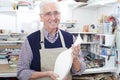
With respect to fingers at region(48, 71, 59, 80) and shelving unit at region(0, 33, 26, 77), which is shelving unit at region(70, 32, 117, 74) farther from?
fingers at region(48, 71, 59, 80)

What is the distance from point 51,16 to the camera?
1682 millimetres

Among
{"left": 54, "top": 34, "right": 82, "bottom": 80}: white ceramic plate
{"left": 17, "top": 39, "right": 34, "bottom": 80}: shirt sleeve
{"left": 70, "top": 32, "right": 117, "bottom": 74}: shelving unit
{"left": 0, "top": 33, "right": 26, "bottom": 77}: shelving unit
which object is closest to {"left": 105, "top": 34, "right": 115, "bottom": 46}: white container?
{"left": 70, "top": 32, "right": 117, "bottom": 74}: shelving unit

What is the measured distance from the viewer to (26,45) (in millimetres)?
1741

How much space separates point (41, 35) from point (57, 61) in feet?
0.83

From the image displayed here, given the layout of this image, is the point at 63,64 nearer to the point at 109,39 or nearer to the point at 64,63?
the point at 64,63

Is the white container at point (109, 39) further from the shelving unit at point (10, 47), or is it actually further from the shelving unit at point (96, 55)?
the shelving unit at point (10, 47)

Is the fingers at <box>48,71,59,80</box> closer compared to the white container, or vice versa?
the fingers at <box>48,71,59,80</box>

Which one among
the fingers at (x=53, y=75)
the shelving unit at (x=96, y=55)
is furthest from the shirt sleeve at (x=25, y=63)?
the shelving unit at (x=96, y=55)

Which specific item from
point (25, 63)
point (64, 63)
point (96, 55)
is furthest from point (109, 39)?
point (25, 63)

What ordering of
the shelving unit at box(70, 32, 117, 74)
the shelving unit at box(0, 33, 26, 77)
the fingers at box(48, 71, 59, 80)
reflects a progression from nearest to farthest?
the fingers at box(48, 71, 59, 80)
the shelving unit at box(70, 32, 117, 74)
the shelving unit at box(0, 33, 26, 77)

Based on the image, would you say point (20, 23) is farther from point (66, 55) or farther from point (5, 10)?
point (66, 55)

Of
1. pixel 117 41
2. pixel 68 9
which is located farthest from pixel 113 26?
pixel 68 9

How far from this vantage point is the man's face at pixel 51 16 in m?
1.68

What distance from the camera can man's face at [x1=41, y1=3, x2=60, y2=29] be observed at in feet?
5.50
